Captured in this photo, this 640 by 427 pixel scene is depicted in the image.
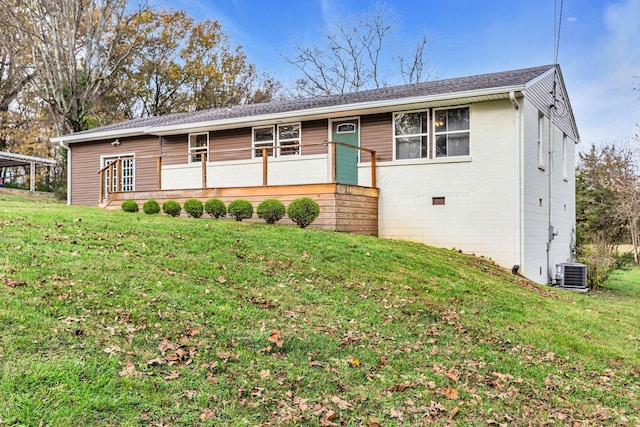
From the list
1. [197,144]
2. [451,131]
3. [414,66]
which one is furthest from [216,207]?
[414,66]

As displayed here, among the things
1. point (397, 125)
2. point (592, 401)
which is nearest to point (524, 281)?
point (397, 125)

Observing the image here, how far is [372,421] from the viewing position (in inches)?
147

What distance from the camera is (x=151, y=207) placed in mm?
13469

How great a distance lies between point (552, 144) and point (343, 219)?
23.0 ft

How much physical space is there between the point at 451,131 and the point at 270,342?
360 inches

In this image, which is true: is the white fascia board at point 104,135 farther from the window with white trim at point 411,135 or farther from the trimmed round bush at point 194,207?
the window with white trim at point 411,135

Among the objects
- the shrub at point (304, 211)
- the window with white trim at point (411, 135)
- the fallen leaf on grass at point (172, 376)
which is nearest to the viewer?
the fallen leaf on grass at point (172, 376)

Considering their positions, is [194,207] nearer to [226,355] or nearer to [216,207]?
[216,207]

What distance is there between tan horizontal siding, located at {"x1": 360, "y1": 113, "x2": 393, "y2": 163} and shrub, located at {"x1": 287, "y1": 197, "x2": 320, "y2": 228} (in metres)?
2.67

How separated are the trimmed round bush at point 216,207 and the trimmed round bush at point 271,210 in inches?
48.0

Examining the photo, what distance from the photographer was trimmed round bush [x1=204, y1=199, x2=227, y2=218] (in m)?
12.5

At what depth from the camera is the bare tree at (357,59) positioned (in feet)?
99.3

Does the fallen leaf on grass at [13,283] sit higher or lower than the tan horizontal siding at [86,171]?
lower

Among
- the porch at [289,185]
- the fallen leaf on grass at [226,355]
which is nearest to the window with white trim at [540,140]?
the porch at [289,185]
